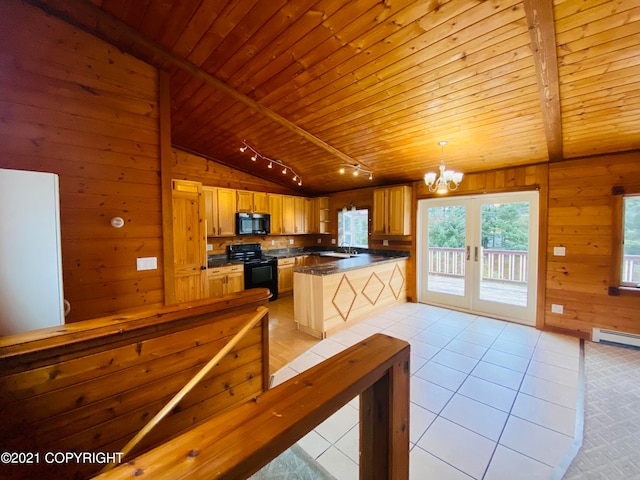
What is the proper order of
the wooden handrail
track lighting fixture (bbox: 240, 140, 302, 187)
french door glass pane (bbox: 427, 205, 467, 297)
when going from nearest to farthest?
the wooden handrail < track lighting fixture (bbox: 240, 140, 302, 187) < french door glass pane (bbox: 427, 205, 467, 297)

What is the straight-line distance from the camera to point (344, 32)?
2053mm

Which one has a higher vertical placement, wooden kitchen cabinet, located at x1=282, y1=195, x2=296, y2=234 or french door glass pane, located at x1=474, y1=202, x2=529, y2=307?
wooden kitchen cabinet, located at x1=282, y1=195, x2=296, y2=234

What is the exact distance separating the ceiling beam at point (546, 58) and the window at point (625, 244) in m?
1.29

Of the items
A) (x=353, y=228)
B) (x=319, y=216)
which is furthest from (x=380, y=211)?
(x=319, y=216)

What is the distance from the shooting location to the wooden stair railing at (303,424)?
52cm

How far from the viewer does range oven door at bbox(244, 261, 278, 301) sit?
16.4 ft

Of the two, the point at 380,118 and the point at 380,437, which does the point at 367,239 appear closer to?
the point at 380,118

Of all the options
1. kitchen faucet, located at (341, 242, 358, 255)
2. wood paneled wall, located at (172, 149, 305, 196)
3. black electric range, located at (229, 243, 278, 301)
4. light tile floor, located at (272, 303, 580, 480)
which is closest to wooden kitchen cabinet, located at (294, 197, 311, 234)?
wood paneled wall, located at (172, 149, 305, 196)

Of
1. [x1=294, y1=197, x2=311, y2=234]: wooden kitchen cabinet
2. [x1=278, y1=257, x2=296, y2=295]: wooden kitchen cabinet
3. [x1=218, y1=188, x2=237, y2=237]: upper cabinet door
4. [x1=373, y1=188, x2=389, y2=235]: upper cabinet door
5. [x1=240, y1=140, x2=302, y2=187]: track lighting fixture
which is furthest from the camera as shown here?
[x1=294, y1=197, x2=311, y2=234]: wooden kitchen cabinet

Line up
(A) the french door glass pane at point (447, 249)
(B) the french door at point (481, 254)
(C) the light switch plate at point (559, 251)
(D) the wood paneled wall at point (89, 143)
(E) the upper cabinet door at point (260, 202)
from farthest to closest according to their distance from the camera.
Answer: (E) the upper cabinet door at point (260, 202) < (A) the french door glass pane at point (447, 249) < (B) the french door at point (481, 254) < (C) the light switch plate at point (559, 251) < (D) the wood paneled wall at point (89, 143)

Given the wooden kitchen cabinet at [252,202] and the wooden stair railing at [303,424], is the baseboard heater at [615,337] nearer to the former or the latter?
the wooden stair railing at [303,424]

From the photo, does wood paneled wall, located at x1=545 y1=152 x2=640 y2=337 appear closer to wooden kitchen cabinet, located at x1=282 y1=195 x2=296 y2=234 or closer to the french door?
the french door

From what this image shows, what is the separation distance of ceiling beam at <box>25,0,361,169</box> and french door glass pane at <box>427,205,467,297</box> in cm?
360
